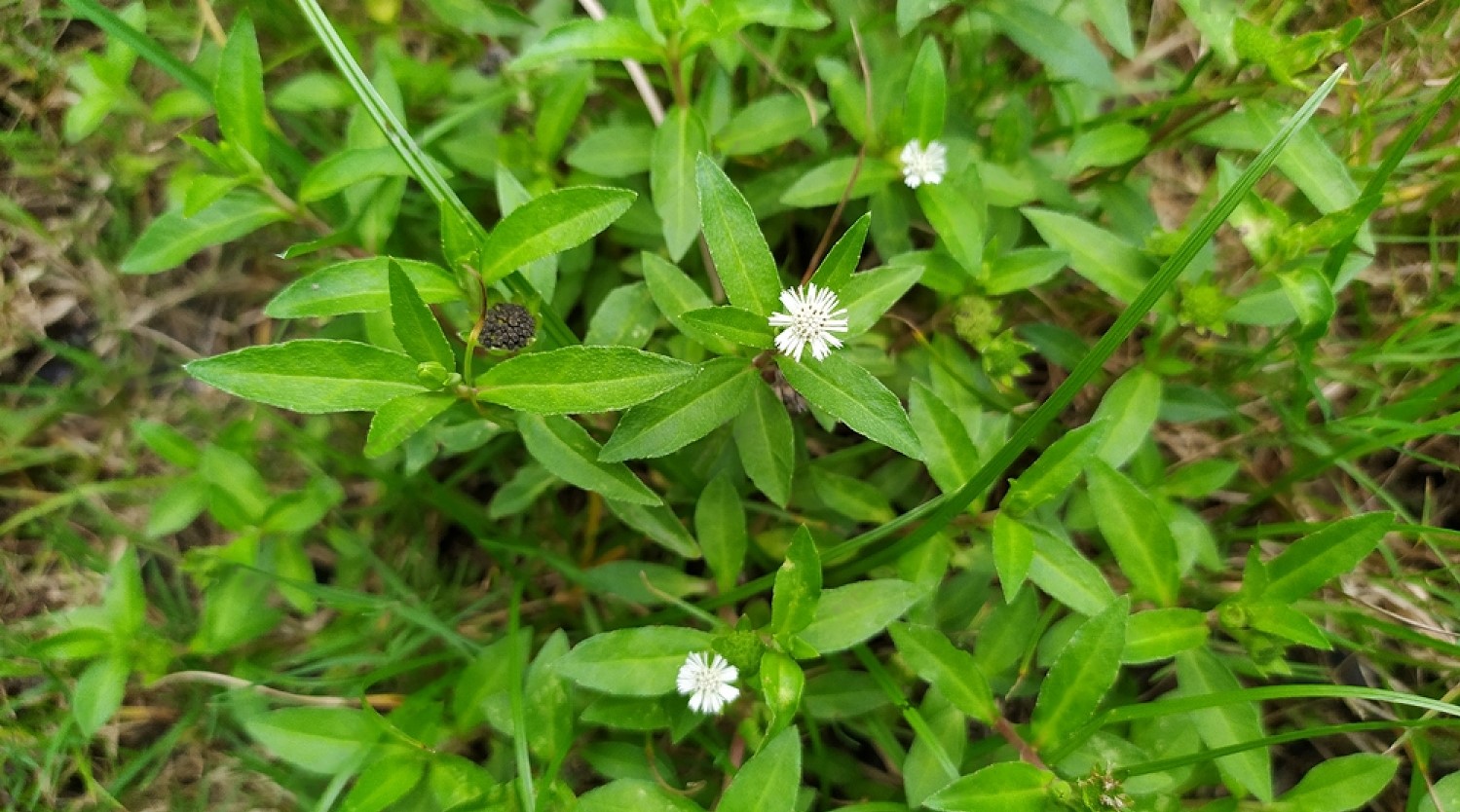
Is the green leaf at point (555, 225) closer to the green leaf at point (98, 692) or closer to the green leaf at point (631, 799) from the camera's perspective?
the green leaf at point (631, 799)

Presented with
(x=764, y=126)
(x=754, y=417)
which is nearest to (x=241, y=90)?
(x=764, y=126)

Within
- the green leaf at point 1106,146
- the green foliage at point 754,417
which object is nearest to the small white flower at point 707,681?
the green foliage at point 754,417

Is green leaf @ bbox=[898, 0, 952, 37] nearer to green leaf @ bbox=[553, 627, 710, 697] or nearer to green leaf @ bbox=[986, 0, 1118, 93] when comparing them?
green leaf @ bbox=[986, 0, 1118, 93]

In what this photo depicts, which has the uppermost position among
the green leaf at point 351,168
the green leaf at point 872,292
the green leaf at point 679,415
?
the green leaf at point 351,168

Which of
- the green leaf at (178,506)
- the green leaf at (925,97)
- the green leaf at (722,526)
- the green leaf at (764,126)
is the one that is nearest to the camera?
the green leaf at (925,97)

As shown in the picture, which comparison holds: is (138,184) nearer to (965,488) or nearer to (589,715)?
(589,715)

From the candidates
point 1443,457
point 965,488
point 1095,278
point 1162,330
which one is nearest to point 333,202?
point 965,488

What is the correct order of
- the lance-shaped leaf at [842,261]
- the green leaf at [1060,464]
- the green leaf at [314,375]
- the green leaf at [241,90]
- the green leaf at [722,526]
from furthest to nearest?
1. the green leaf at [722,526]
2. the green leaf at [241,90]
3. the green leaf at [1060,464]
4. the lance-shaped leaf at [842,261]
5. the green leaf at [314,375]
